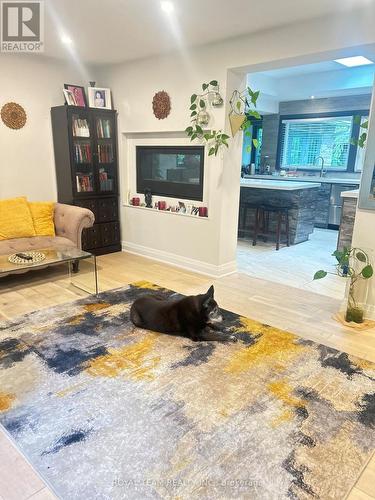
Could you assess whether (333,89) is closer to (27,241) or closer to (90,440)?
(27,241)

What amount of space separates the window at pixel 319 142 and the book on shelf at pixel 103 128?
4.12 m

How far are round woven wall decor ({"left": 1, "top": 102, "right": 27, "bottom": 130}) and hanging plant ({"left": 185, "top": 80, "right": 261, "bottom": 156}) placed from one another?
2035 mm

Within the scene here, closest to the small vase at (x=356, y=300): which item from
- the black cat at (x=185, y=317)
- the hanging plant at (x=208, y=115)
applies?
the black cat at (x=185, y=317)

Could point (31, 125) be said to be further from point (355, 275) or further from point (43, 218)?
point (355, 275)

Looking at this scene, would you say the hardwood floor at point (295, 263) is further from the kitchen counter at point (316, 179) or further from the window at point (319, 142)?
the window at point (319, 142)

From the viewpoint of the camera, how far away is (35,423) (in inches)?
72.7

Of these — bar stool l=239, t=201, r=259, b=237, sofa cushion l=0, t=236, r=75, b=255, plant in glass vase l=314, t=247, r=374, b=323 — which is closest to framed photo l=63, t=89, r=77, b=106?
sofa cushion l=0, t=236, r=75, b=255

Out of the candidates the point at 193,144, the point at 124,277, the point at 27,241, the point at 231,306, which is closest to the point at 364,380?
the point at 231,306

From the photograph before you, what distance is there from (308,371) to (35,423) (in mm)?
1613

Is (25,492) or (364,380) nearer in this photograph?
(25,492)

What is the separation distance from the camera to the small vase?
9.96 ft

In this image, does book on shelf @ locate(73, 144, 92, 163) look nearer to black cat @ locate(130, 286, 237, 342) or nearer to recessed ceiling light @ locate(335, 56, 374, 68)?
black cat @ locate(130, 286, 237, 342)

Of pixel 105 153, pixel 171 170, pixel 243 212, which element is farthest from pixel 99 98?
pixel 243 212

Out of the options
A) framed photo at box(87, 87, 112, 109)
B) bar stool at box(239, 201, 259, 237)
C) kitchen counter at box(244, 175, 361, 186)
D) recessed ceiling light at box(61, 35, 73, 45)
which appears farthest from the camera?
kitchen counter at box(244, 175, 361, 186)
